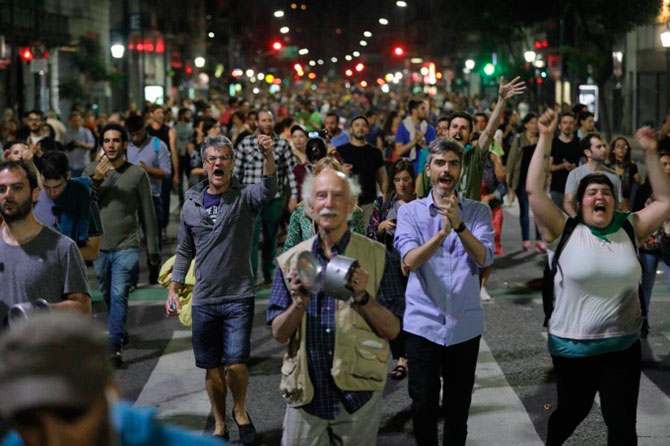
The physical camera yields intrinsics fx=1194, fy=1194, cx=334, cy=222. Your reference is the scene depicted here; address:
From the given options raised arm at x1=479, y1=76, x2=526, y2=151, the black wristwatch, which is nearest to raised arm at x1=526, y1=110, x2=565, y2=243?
the black wristwatch

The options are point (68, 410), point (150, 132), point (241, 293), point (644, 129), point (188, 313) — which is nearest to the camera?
point (68, 410)

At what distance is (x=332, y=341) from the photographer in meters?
4.89

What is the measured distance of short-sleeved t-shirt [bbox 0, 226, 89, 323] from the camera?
5.61 m

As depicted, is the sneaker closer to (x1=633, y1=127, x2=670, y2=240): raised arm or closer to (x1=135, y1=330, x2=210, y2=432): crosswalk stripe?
(x1=135, y1=330, x2=210, y2=432): crosswalk stripe

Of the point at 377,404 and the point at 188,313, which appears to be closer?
the point at 377,404

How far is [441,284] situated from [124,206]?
454cm

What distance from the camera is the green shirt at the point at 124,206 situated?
9.99m

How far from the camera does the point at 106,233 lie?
9.97m

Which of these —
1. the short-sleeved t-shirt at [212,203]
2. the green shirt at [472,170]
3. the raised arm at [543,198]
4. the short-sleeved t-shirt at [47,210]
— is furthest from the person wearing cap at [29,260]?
the green shirt at [472,170]

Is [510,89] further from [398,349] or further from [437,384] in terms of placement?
[437,384]

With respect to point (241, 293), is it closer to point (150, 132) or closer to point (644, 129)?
point (644, 129)

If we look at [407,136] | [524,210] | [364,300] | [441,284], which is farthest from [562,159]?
[364,300]

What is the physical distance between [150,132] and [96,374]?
Result: 16202 mm

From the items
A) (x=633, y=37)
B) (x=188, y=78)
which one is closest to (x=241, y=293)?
(x=633, y=37)
